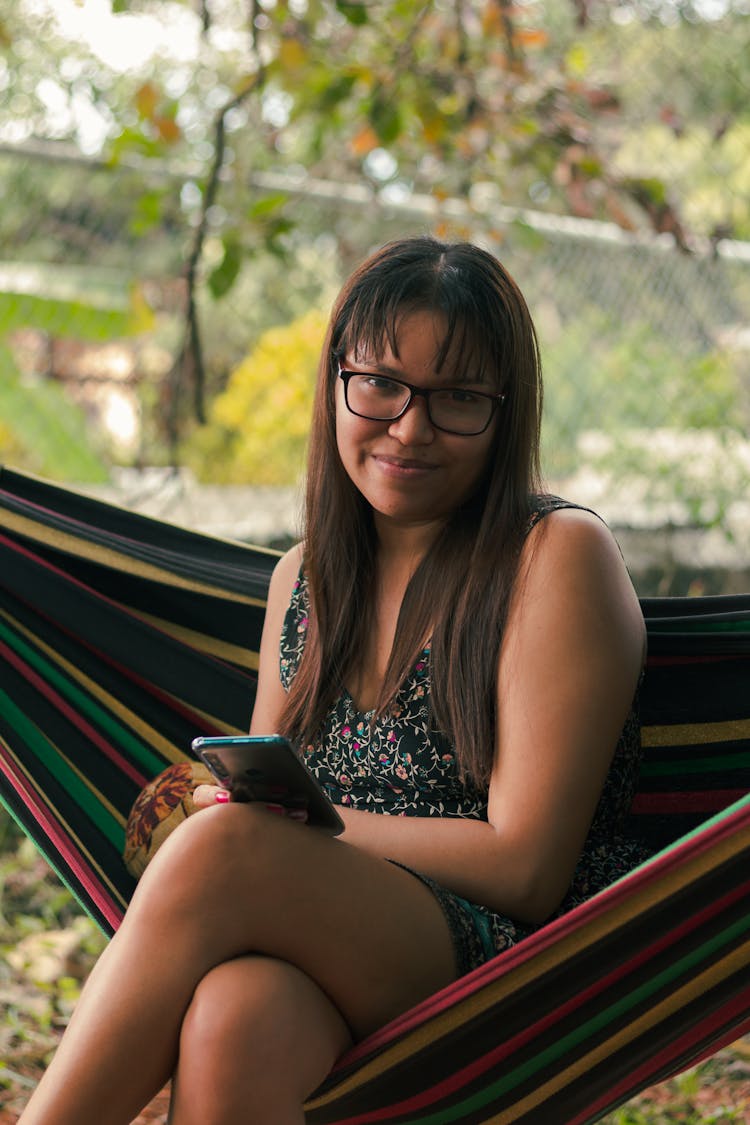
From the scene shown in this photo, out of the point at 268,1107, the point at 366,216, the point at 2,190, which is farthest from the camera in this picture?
the point at 2,190

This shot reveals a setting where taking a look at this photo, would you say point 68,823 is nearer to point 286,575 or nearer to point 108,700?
point 108,700

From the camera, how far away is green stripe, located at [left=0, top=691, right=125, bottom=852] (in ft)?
6.76

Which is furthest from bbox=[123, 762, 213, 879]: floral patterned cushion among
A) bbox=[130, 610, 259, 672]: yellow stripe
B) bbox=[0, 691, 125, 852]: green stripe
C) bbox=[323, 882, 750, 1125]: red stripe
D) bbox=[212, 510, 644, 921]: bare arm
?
bbox=[323, 882, 750, 1125]: red stripe

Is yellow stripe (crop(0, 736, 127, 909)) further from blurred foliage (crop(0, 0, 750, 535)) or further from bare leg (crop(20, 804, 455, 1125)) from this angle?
blurred foliage (crop(0, 0, 750, 535))

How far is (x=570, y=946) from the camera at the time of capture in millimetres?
1363

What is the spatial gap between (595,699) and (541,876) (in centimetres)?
22

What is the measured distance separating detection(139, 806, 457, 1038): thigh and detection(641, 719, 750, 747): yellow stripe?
0.64m

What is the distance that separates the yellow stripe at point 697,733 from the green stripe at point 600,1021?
57 centimetres

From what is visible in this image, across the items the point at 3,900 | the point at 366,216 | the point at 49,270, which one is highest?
the point at 366,216

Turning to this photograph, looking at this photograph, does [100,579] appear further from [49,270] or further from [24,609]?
[49,270]

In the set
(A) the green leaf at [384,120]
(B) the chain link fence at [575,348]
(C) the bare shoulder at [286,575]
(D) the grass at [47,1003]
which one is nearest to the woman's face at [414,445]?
(C) the bare shoulder at [286,575]

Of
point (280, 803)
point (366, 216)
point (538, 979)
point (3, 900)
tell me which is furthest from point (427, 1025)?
point (366, 216)

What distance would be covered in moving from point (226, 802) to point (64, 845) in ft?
1.81

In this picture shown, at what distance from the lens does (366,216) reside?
4.12 m
